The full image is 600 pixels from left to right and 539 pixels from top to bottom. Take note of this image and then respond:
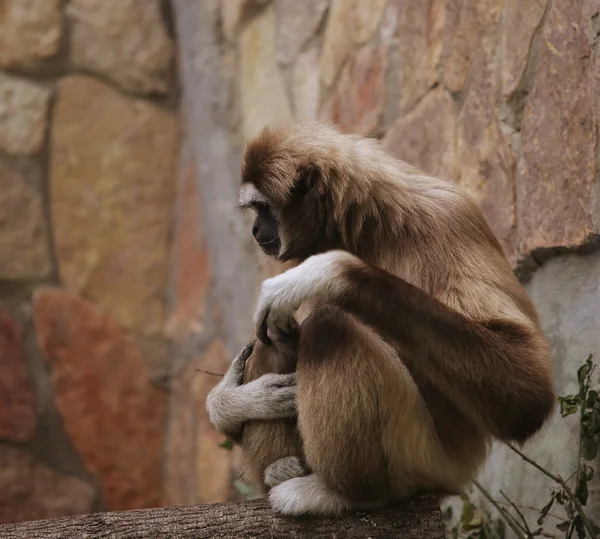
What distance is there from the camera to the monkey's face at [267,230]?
131 inches

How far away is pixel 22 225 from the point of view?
6855 millimetres

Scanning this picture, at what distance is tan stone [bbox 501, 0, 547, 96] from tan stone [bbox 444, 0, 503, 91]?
135 millimetres

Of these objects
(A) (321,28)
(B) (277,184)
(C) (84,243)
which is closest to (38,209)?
(C) (84,243)

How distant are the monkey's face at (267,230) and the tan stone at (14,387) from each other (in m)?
4.04

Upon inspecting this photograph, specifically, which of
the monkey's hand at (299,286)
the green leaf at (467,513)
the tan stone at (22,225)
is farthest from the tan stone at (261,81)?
the monkey's hand at (299,286)

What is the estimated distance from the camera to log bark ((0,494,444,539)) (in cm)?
275

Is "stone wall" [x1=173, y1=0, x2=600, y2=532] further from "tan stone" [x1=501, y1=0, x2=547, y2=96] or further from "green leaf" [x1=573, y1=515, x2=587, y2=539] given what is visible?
"green leaf" [x1=573, y1=515, x2=587, y2=539]

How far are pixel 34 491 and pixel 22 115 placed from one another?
2913 mm

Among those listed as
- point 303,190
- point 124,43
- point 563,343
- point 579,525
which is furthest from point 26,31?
point 579,525

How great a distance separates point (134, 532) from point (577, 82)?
7.26ft

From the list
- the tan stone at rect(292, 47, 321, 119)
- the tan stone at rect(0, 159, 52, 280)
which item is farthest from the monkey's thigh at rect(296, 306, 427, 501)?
the tan stone at rect(0, 159, 52, 280)

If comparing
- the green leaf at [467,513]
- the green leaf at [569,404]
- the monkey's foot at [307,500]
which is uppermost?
the green leaf at [569,404]

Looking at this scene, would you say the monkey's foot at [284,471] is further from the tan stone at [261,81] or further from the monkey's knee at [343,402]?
the tan stone at [261,81]

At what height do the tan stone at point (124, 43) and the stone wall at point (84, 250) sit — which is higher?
the tan stone at point (124, 43)
